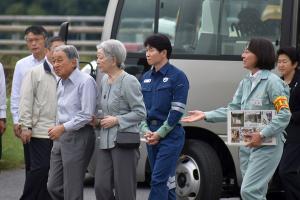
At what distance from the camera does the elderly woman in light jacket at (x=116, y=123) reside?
9.49 m

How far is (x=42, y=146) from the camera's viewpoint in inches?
421

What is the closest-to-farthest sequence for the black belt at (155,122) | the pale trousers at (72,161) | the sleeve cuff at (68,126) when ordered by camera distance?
the sleeve cuff at (68,126), the pale trousers at (72,161), the black belt at (155,122)

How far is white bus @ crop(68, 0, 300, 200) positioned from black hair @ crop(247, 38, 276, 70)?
86.1 inches

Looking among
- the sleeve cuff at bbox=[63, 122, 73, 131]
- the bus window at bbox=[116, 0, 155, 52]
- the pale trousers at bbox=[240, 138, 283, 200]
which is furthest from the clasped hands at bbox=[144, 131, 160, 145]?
the bus window at bbox=[116, 0, 155, 52]

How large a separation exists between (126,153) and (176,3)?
9.07 ft

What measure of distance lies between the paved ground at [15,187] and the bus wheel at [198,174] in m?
1.20

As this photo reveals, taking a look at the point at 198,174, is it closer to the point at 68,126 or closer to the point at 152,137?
the point at 152,137

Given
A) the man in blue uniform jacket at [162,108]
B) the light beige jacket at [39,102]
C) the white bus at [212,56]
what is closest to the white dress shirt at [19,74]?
the light beige jacket at [39,102]

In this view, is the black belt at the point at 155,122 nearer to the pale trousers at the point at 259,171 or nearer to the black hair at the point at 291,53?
the pale trousers at the point at 259,171

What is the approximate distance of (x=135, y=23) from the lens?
12141 mm

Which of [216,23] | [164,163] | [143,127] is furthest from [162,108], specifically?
[216,23]

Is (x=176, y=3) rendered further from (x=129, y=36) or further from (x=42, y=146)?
(x=42, y=146)

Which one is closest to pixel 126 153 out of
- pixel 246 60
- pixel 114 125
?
pixel 114 125

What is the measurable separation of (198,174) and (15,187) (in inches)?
113
